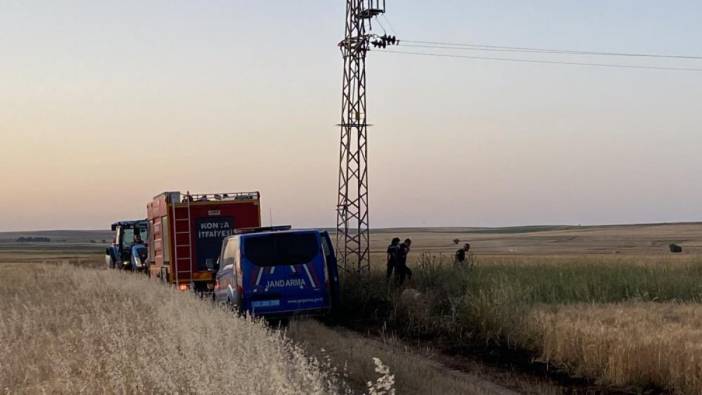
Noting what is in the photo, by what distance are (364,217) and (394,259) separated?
5445mm

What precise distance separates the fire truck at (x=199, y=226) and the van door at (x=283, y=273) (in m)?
6.99

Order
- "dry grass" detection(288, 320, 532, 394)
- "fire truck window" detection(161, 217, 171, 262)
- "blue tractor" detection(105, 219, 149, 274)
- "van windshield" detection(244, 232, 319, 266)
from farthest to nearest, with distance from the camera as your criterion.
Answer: "blue tractor" detection(105, 219, 149, 274) → "fire truck window" detection(161, 217, 171, 262) → "van windshield" detection(244, 232, 319, 266) → "dry grass" detection(288, 320, 532, 394)

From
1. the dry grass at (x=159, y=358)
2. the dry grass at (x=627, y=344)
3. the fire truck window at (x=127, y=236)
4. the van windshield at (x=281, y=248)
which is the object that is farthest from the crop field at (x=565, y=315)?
the fire truck window at (x=127, y=236)

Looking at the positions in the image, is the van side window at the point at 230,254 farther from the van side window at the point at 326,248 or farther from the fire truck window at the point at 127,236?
the fire truck window at the point at 127,236

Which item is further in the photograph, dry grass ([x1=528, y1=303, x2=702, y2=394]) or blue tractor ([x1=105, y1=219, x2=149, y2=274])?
blue tractor ([x1=105, y1=219, x2=149, y2=274])


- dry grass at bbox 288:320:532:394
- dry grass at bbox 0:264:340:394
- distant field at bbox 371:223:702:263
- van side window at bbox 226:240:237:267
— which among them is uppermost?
van side window at bbox 226:240:237:267

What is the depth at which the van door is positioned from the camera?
1738 cm

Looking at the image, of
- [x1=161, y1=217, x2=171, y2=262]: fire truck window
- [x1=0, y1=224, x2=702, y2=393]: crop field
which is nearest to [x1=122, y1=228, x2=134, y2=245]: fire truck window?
[x1=161, y1=217, x2=171, y2=262]: fire truck window

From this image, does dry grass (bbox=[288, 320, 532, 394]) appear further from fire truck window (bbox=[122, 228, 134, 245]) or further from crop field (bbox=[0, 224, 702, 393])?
fire truck window (bbox=[122, 228, 134, 245])

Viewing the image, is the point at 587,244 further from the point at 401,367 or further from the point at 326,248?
the point at 401,367

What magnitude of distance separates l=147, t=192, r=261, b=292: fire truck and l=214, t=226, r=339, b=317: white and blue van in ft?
21.9

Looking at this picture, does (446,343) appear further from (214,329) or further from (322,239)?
(214,329)

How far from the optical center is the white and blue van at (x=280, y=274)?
17.4 m

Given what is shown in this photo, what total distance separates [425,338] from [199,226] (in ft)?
29.8
